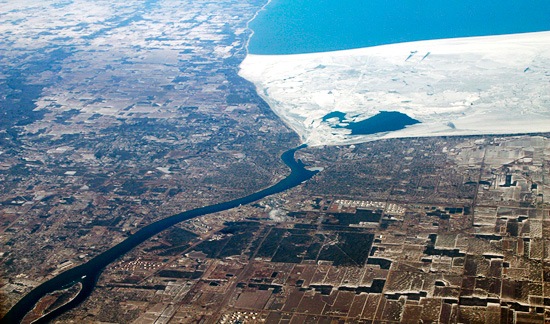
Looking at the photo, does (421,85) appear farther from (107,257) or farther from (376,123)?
(107,257)

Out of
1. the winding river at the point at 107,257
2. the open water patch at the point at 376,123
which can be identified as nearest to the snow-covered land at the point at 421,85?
the open water patch at the point at 376,123

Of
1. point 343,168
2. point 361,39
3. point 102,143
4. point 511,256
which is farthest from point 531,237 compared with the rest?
point 361,39

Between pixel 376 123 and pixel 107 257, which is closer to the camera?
pixel 107 257

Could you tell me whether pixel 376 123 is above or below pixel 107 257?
below

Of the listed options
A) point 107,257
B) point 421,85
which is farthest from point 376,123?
point 107,257

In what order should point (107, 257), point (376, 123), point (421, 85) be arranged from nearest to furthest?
point (107, 257) → point (376, 123) → point (421, 85)

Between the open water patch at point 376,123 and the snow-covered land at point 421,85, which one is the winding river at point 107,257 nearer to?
the snow-covered land at point 421,85

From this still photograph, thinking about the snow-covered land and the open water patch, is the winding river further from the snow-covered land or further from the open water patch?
the open water patch
